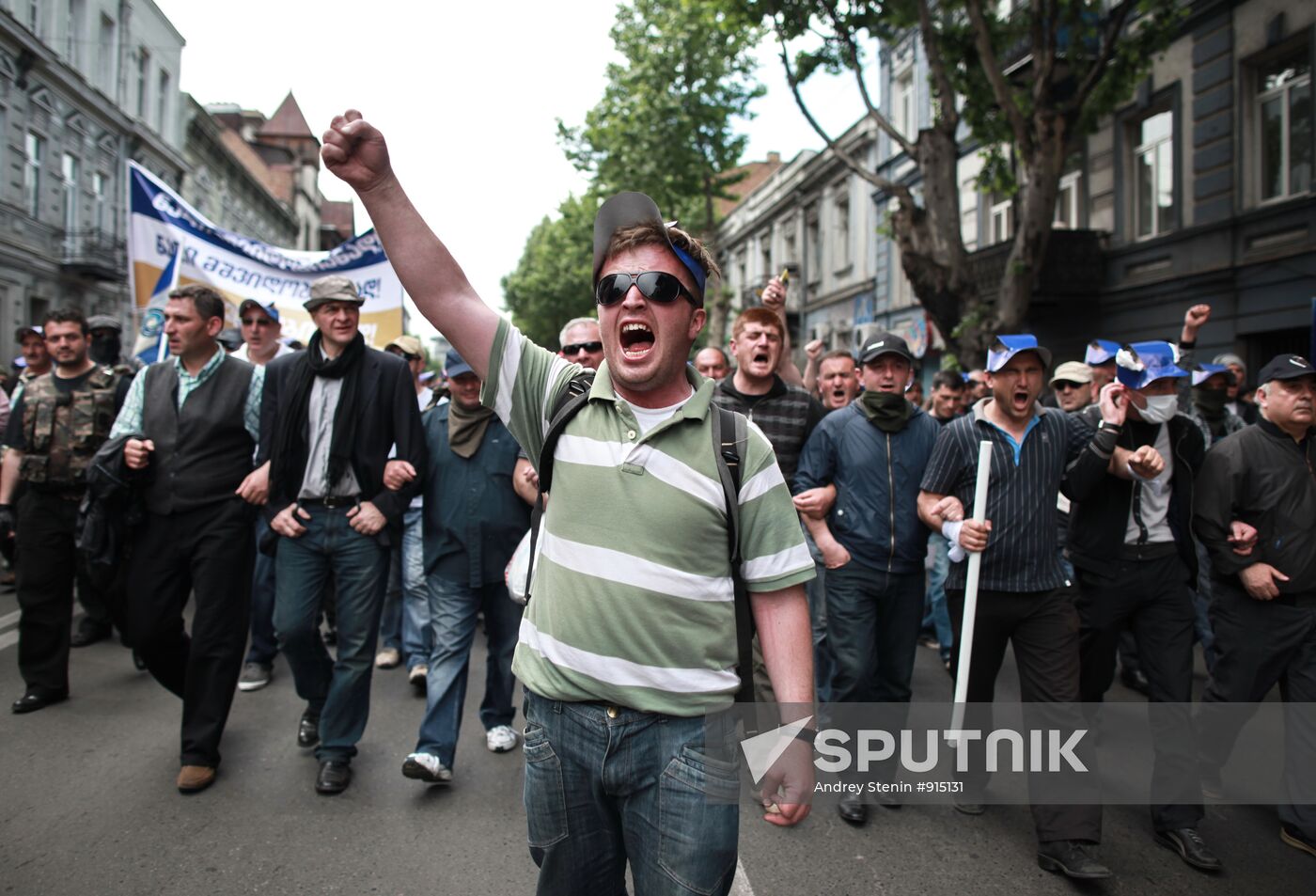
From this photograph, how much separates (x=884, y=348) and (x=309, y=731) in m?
3.50

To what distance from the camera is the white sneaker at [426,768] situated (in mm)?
Result: 4020

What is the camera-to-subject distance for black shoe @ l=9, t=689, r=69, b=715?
5090 millimetres

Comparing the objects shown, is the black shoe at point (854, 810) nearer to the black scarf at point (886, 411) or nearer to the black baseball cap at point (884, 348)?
the black scarf at point (886, 411)

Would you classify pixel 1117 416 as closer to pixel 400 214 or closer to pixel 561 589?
pixel 561 589

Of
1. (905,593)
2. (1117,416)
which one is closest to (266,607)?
(905,593)

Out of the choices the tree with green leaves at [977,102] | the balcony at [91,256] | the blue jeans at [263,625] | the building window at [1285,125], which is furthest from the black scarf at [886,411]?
the balcony at [91,256]

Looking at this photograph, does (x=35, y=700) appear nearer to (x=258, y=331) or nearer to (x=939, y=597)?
(x=258, y=331)

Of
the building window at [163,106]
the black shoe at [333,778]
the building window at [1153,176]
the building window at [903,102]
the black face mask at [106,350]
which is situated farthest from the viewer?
the building window at [163,106]

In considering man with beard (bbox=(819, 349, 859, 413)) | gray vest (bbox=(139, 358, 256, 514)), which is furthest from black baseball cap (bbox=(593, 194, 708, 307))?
man with beard (bbox=(819, 349, 859, 413))

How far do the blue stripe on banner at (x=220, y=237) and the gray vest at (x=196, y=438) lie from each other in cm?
402

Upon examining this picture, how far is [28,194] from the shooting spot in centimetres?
2458

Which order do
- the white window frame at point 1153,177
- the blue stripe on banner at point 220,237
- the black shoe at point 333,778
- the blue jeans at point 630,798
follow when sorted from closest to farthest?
the blue jeans at point 630,798, the black shoe at point 333,778, the blue stripe on banner at point 220,237, the white window frame at point 1153,177

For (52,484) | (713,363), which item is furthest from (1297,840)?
(52,484)

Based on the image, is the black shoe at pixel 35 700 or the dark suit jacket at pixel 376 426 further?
the black shoe at pixel 35 700
